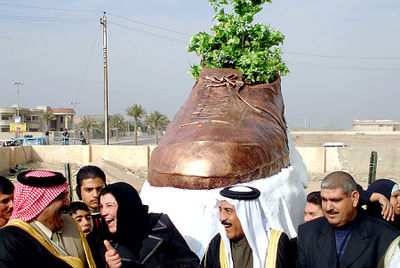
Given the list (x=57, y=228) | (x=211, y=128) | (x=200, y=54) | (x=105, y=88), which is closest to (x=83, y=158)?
(x=105, y=88)

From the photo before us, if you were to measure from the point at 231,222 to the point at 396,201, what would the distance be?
5.31ft

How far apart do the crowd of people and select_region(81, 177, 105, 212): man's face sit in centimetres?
70

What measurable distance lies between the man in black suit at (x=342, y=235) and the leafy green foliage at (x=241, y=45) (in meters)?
2.65

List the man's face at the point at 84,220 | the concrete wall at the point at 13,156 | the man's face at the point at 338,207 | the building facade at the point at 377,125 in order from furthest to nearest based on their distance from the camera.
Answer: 1. the building facade at the point at 377,125
2. the concrete wall at the point at 13,156
3. the man's face at the point at 84,220
4. the man's face at the point at 338,207

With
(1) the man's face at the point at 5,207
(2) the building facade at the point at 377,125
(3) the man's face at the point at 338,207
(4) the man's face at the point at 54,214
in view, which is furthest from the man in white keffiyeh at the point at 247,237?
(2) the building facade at the point at 377,125

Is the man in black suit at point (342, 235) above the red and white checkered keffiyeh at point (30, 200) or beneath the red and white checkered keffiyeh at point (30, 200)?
beneath

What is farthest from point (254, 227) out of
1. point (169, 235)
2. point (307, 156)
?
point (307, 156)

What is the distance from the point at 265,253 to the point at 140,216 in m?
Answer: 0.87

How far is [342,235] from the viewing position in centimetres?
262

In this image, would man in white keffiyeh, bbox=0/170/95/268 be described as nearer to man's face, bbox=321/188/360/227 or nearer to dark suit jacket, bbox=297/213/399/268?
dark suit jacket, bbox=297/213/399/268

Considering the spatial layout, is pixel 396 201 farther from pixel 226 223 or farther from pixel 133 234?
pixel 133 234

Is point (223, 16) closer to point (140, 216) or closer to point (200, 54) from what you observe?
point (200, 54)

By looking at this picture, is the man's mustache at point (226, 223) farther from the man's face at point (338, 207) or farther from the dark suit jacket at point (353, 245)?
the man's face at point (338, 207)

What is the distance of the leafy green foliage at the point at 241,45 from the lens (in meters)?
5.14
